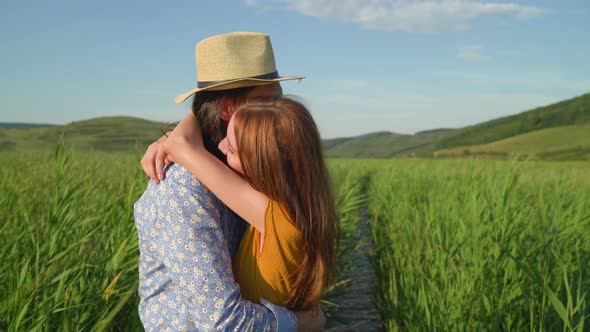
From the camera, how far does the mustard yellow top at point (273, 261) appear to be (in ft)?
3.92

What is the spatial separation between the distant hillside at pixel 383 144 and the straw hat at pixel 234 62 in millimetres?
115759

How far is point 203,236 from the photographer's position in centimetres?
111

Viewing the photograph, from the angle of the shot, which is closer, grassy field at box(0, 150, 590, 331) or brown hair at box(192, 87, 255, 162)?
brown hair at box(192, 87, 255, 162)

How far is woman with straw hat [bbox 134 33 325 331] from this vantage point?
1.10 metres

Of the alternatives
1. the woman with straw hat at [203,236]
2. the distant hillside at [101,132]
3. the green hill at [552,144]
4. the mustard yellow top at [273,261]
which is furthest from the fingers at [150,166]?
the green hill at [552,144]

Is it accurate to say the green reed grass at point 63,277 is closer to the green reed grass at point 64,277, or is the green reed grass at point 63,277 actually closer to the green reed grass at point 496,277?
the green reed grass at point 64,277

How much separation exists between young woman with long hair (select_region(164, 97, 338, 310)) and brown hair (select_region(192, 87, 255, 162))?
0.19 metres

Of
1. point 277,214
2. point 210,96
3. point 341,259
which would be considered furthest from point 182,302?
point 341,259

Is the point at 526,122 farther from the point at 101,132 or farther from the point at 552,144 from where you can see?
the point at 101,132

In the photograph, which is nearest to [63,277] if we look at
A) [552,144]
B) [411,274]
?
[411,274]

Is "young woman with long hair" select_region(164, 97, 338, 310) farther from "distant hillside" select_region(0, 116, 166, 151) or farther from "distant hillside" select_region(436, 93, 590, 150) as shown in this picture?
"distant hillside" select_region(436, 93, 590, 150)

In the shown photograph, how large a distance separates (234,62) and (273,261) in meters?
0.64

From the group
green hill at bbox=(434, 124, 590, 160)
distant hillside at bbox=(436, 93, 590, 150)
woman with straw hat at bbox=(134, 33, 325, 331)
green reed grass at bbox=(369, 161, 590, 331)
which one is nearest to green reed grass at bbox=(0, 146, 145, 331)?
woman with straw hat at bbox=(134, 33, 325, 331)

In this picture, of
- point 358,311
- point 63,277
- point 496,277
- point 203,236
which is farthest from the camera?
point 358,311
